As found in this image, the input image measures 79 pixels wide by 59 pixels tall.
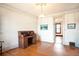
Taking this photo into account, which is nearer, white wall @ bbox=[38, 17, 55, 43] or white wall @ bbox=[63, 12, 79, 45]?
white wall @ bbox=[63, 12, 79, 45]

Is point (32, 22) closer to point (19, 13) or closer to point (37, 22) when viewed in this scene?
point (37, 22)

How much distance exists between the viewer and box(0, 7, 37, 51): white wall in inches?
95.0

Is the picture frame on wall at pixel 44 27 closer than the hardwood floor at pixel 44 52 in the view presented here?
No

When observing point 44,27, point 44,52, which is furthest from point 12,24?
point 44,27

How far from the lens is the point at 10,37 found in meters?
2.66

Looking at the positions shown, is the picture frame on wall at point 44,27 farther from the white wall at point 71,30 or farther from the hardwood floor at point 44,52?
the hardwood floor at point 44,52

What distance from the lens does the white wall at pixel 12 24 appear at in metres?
2.41

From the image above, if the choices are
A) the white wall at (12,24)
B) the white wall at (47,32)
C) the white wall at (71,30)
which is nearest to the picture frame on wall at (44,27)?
the white wall at (47,32)

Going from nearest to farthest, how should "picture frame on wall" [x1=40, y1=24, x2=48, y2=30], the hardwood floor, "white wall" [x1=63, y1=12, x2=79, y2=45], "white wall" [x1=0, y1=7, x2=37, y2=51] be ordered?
the hardwood floor
"white wall" [x1=0, y1=7, x2=37, y2=51]
"white wall" [x1=63, y1=12, x2=79, y2=45]
"picture frame on wall" [x1=40, y1=24, x2=48, y2=30]

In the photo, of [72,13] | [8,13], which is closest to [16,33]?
[8,13]

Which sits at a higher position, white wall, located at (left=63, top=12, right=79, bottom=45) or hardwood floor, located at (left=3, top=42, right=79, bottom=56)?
white wall, located at (left=63, top=12, right=79, bottom=45)

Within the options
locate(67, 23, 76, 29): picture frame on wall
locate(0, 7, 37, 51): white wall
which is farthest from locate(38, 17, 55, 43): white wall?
locate(67, 23, 76, 29): picture frame on wall

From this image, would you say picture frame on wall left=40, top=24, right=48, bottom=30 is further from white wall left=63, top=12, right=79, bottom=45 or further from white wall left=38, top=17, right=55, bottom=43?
white wall left=63, top=12, right=79, bottom=45

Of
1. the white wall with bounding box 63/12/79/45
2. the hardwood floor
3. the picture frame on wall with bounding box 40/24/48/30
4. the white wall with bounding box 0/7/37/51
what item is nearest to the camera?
the hardwood floor
